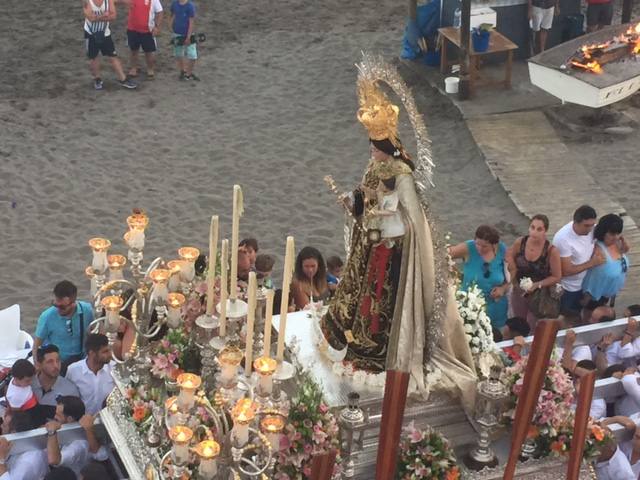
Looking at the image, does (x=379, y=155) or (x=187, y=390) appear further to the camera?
(x=379, y=155)

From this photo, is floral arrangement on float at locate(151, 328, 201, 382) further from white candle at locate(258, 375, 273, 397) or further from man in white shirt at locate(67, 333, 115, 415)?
white candle at locate(258, 375, 273, 397)

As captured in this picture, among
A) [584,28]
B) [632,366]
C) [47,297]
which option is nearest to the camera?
[632,366]

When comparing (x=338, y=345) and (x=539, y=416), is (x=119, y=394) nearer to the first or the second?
(x=338, y=345)

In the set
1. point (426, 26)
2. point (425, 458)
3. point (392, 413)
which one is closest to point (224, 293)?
point (425, 458)

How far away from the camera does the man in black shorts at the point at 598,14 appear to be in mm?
15852

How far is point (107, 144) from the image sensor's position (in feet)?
43.5

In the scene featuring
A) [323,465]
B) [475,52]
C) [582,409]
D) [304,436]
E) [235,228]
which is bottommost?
[304,436]

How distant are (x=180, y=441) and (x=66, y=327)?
11.4 ft

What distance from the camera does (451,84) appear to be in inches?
566

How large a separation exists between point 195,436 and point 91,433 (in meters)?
1.79

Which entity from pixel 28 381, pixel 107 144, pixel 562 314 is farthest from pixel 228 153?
pixel 28 381

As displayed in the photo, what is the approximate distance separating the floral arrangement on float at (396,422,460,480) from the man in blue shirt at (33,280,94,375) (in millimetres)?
3030

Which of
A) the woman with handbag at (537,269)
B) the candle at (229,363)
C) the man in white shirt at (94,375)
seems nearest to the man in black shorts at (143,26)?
the woman with handbag at (537,269)

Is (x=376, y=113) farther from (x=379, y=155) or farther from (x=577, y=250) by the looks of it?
(x=577, y=250)
